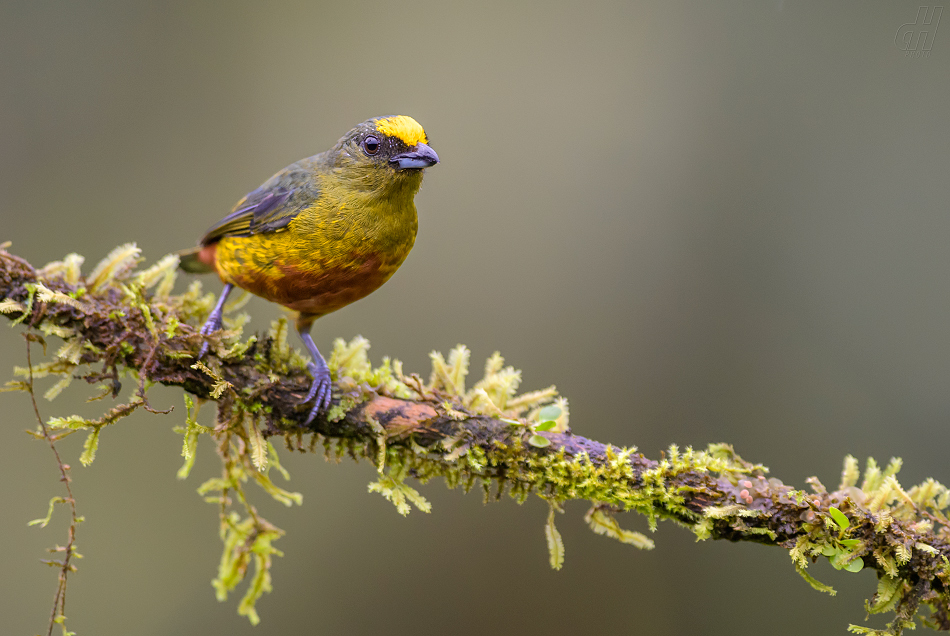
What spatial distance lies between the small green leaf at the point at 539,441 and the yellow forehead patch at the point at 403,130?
1.38 m

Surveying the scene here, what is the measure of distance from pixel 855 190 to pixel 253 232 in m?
4.51

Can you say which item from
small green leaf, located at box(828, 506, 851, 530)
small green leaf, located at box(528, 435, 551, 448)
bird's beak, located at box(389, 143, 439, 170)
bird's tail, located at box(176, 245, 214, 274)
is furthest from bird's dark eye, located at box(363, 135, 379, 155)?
small green leaf, located at box(828, 506, 851, 530)

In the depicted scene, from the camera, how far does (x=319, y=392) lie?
3.12m

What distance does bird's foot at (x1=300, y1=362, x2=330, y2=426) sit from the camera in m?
3.06

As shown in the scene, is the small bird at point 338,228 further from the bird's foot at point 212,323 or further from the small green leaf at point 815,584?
the small green leaf at point 815,584

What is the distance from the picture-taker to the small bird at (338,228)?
3.18 m

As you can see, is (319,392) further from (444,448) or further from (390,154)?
(390,154)

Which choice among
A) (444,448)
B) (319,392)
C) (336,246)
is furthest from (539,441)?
(336,246)

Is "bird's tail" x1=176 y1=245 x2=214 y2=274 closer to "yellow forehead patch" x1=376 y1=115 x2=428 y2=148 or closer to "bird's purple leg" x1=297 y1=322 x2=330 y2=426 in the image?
"bird's purple leg" x1=297 y1=322 x2=330 y2=426

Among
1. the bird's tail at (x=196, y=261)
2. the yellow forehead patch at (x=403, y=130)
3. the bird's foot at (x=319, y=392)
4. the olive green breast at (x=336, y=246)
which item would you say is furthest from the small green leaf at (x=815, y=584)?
the bird's tail at (x=196, y=261)

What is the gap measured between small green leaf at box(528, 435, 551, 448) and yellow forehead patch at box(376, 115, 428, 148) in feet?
4.54

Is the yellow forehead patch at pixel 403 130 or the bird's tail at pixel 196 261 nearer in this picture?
the yellow forehead patch at pixel 403 130

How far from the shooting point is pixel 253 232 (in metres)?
3.42

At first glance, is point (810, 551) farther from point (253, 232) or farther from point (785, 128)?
point (785, 128)
